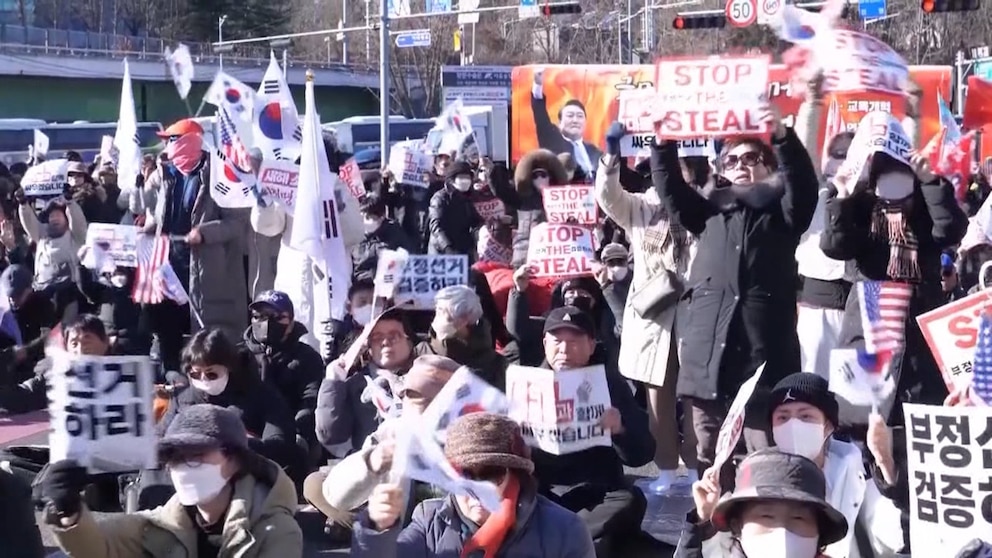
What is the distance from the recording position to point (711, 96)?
5.59 m

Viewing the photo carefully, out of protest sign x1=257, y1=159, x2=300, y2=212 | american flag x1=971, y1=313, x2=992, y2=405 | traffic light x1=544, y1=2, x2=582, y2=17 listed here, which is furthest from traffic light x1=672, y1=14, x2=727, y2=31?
american flag x1=971, y1=313, x2=992, y2=405

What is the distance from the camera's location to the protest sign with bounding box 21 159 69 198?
13.1 meters

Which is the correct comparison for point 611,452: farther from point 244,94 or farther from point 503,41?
point 503,41

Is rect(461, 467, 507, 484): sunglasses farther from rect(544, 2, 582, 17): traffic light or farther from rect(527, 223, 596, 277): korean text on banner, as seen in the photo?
rect(544, 2, 582, 17): traffic light

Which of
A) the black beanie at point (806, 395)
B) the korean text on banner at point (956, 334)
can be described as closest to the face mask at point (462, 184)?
the black beanie at point (806, 395)

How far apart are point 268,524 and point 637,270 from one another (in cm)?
297

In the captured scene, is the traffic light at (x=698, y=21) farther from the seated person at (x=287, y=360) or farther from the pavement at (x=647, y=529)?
the seated person at (x=287, y=360)

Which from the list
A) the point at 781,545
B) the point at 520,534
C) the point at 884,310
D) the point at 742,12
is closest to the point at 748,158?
the point at 884,310

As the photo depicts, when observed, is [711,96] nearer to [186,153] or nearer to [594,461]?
[594,461]

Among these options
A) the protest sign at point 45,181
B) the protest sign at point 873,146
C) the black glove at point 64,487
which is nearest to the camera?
the black glove at point 64,487

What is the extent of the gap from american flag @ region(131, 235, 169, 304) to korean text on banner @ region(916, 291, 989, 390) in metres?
5.00

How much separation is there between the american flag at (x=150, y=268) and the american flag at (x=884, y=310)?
4238mm

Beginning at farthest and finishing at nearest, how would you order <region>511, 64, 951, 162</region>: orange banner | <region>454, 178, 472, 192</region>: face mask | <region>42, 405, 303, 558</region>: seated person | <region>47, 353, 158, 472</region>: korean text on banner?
1. <region>511, 64, 951, 162</region>: orange banner
2. <region>454, 178, 472, 192</region>: face mask
3. <region>47, 353, 158, 472</region>: korean text on banner
4. <region>42, 405, 303, 558</region>: seated person

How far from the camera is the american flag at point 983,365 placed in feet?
14.2
